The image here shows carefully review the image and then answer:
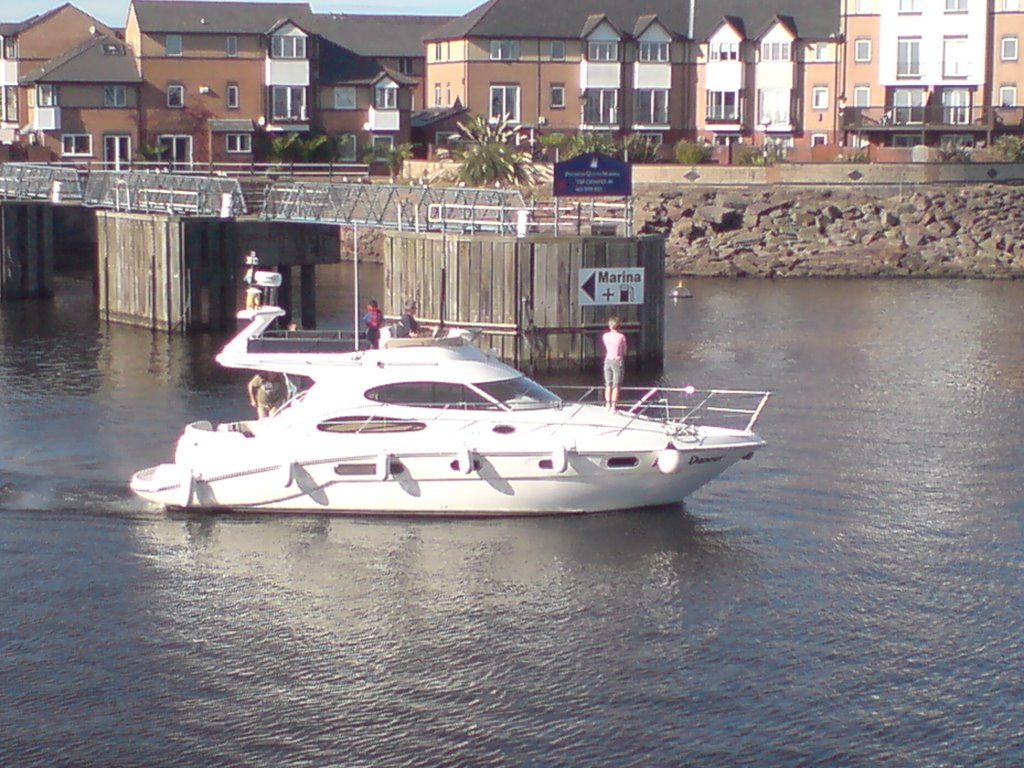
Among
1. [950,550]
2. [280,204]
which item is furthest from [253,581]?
[280,204]

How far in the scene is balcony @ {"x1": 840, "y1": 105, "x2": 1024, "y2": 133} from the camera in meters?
79.8

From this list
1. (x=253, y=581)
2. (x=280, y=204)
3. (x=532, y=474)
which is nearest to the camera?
(x=253, y=581)

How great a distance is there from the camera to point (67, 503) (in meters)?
25.2

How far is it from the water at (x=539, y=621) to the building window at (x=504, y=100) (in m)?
57.7

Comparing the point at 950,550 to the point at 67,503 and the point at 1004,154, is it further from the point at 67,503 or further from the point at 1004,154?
the point at 1004,154

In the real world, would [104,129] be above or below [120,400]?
above

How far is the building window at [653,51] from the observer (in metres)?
86.8

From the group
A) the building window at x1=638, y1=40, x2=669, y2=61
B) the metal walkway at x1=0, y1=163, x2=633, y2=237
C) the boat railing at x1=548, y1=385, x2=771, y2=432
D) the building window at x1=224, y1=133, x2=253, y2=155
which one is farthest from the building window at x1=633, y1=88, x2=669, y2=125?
the boat railing at x1=548, y1=385, x2=771, y2=432

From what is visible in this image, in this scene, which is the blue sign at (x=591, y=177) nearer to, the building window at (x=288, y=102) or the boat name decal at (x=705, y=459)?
the boat name decal at (x=705, y=459)

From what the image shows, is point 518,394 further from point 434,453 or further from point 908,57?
point 908,57

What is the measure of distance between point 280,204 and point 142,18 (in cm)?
3916

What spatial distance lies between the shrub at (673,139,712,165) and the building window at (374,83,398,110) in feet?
59.9

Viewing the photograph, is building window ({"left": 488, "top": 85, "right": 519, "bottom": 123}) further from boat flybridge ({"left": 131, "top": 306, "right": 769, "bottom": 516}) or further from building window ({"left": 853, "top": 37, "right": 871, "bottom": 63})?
boat flybridge ({"left": 131, "top": 306, "right": 769, "bottom": 516})

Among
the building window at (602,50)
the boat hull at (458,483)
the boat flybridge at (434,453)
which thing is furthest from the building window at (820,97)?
the boat hull at (458,483)
